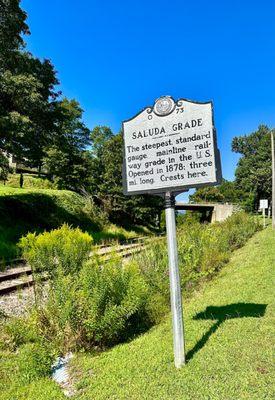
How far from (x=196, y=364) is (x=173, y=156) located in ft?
7.49

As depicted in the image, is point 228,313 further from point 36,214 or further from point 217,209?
point 217,209

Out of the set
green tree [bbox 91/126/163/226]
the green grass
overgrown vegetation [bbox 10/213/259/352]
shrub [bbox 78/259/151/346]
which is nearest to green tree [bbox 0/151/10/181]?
overgrown vegetation [bbox 10/213/259/352]

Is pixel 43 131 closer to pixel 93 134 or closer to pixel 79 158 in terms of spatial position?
pixel 79 158

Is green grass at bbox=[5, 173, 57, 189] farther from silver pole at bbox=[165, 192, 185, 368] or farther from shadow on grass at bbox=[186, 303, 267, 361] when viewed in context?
silver pole at bbox=[165, 192, 185, 368]

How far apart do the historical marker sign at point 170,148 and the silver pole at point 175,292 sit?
0.27 m

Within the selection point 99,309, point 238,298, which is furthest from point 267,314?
point 99,309

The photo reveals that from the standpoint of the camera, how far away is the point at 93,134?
186 ft

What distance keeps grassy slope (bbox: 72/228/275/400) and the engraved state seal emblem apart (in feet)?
9.18

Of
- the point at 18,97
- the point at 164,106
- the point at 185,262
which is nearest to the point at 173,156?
the point at 164,106

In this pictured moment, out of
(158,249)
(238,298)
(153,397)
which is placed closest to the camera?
(153,397)

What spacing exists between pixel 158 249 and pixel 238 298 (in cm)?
260

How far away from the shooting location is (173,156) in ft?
13.4

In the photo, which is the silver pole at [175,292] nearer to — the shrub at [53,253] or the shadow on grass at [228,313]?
the shadow on grass at [228,313]

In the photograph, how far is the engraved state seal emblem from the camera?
4094 millimetres
